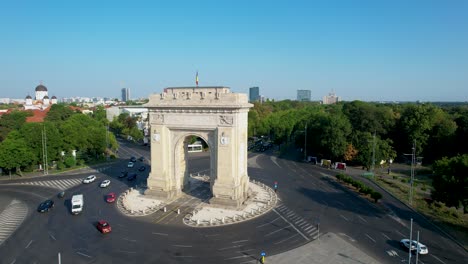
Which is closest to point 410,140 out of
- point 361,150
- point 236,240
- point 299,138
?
point 361,150

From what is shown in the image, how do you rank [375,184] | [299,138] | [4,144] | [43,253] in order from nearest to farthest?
1. [43,253]
2. [375,184]
3. [4,144]
4. [299,138]

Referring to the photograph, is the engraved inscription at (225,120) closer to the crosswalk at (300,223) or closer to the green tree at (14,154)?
the crosswalk at (300,223)

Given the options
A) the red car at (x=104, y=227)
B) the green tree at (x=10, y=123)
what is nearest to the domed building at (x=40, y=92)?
the green tree at (x=10, y=123)

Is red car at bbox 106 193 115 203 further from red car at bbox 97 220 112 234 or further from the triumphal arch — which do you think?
red car at bbox 97 220 112 234

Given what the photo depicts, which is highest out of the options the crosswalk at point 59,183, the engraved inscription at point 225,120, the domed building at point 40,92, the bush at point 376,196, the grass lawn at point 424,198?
the domed building at point 40,92

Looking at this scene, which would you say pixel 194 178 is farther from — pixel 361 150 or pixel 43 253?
pixel 361 150

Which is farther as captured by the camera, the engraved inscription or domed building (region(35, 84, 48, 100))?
domed building (region(35, 84, 48, 100))

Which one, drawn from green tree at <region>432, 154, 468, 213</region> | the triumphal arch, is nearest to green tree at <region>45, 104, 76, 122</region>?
the triumphal arch
